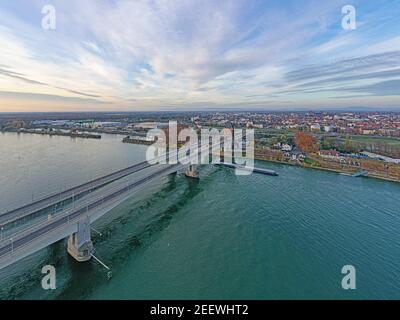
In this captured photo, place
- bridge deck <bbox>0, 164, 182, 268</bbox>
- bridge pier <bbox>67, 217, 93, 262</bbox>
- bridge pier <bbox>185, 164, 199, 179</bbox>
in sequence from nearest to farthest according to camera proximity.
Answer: bridge deck <bbox>0, 164, 182, 268</bbox>
bridge pier <bbox>67, 217, 93, 262</bbox>
bridge pier <bbox>185, 164, 199, 179</bbox>

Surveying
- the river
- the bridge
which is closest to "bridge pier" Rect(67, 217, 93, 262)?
the bridge

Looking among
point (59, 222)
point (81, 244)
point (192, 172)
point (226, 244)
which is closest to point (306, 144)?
point (192, 172)

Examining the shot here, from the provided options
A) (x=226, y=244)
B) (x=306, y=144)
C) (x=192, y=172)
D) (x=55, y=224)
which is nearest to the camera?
(x=55, y=224)

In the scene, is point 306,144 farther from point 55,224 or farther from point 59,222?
point 55,224

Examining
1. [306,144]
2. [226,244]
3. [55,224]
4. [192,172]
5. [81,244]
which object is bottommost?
[226,244]

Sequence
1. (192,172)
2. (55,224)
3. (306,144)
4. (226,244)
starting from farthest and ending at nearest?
(306,144), (192,172), (226,244), (55,224)

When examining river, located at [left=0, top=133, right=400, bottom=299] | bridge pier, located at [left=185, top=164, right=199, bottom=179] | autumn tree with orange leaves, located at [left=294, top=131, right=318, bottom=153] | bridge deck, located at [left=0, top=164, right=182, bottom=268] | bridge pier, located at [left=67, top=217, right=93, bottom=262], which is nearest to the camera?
bridge deck, located at [left=0, top=164, right=182, bottom=268]

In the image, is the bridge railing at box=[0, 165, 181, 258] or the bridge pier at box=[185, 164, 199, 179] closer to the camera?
the bridge railing at box=[0, 165, 181, 258]

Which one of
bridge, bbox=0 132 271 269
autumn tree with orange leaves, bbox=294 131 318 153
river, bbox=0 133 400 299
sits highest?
autumn tree with orange leaves, bbox=294 131 318 153

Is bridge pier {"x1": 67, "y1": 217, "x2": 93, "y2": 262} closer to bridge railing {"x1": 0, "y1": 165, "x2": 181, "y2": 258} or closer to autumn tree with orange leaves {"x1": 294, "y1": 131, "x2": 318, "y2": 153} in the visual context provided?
bridge railing {"x1": 0, "y1": 165, "x2": 181, "y2": 258}

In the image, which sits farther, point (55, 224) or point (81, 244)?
point (81, 244)
